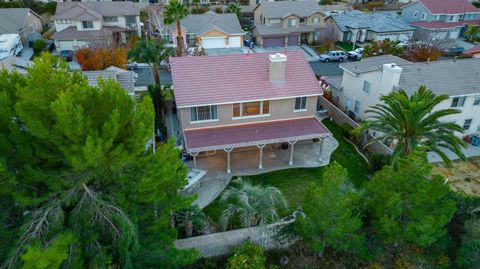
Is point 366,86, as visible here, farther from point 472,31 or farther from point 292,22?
point 472,31

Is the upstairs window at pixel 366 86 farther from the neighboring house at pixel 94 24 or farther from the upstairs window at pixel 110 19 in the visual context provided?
the upstairs window at pixel 110 19

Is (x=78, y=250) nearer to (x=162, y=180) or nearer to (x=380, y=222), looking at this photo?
(x=162, y=180)

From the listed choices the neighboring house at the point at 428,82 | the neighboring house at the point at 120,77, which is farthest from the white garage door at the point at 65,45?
the neighboring house at the point at 428,82

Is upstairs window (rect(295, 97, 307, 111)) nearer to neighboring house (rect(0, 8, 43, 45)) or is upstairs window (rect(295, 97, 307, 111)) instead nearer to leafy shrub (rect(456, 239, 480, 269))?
leafy shrub (rect(456, 239, 480, 269))

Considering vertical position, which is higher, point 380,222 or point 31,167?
point 31,167

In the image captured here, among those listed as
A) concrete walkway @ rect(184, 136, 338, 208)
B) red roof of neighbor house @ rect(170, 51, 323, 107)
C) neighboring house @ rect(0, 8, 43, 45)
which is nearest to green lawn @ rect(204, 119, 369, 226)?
concrete walkway @ rect(184, 136, 338, 208)

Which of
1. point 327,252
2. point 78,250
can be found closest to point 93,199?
point 78,250
